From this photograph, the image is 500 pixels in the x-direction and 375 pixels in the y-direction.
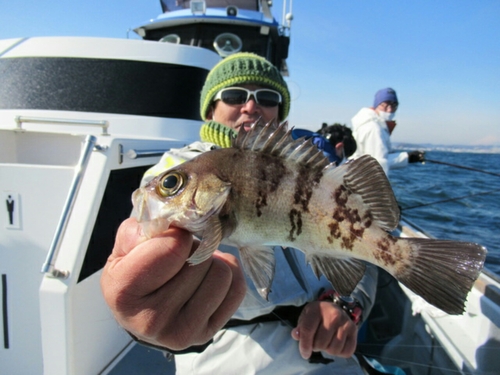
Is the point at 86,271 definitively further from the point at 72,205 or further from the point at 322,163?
the point at 322,163

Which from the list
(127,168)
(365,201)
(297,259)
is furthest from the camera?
(127,168)

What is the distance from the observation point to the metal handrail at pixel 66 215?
204 cm

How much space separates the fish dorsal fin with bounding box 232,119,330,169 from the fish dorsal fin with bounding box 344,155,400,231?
0.10m

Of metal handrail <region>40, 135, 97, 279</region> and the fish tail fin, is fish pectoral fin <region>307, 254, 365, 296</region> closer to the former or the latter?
the fish tail fin

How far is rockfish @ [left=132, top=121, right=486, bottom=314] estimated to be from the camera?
1.05 metres

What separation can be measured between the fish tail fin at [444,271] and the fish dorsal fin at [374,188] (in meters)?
0.10

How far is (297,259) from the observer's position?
1.84 m

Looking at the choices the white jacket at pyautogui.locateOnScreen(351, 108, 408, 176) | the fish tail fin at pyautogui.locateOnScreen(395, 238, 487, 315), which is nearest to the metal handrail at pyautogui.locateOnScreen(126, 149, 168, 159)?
the fish tail fin at pyautogui.locateOnScreen(395, 238, 487, 315)

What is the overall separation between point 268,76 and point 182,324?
5.54 ft

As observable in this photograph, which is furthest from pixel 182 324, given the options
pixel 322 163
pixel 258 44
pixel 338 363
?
pixel 258 44

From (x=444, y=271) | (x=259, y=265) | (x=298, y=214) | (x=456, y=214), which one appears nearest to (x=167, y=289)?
(x=259, y=265)

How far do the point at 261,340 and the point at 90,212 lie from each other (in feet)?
4.51

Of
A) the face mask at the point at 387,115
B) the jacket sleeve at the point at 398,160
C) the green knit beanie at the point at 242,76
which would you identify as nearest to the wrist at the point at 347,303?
the green knit beanie at the point at 242,76

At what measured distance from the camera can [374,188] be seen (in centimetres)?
116
